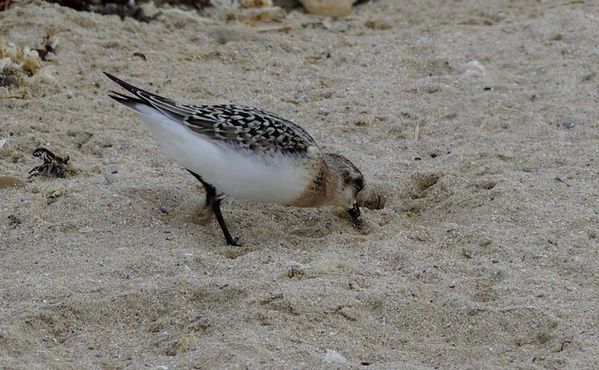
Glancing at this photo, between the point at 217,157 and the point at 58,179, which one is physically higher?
the point at 217,157

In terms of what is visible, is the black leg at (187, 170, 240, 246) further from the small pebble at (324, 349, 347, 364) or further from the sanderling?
the small pebble at (324, 349, 347, 364)

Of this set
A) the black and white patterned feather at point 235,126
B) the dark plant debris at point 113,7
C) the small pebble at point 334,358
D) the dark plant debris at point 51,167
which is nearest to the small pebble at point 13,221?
the dark plant debris at point 51,167

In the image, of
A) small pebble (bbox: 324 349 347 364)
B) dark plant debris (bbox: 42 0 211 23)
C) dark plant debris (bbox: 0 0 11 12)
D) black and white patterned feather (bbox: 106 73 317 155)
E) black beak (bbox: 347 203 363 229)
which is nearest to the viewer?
small pebble (bbox: 324 349 347 364)

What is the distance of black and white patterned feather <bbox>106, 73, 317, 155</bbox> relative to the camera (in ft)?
19.6

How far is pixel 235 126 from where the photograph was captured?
6.04 metres

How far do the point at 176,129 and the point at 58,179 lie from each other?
3.11ft

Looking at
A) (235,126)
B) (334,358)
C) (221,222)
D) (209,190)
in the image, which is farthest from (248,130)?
(334,358)

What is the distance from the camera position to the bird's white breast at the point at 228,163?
595 centimetres

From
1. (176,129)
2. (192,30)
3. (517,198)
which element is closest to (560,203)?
(517,198)

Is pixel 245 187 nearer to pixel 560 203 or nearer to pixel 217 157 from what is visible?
pixel 217 157

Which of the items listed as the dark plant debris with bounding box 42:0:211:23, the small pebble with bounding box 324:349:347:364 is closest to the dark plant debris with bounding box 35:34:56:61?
the dark plant debris with bounding box 42:0:211:23

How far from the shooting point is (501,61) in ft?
27.3

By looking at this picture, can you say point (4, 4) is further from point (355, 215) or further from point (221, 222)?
point (355, 215)

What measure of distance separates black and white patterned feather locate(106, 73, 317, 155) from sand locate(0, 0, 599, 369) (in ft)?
1.80
